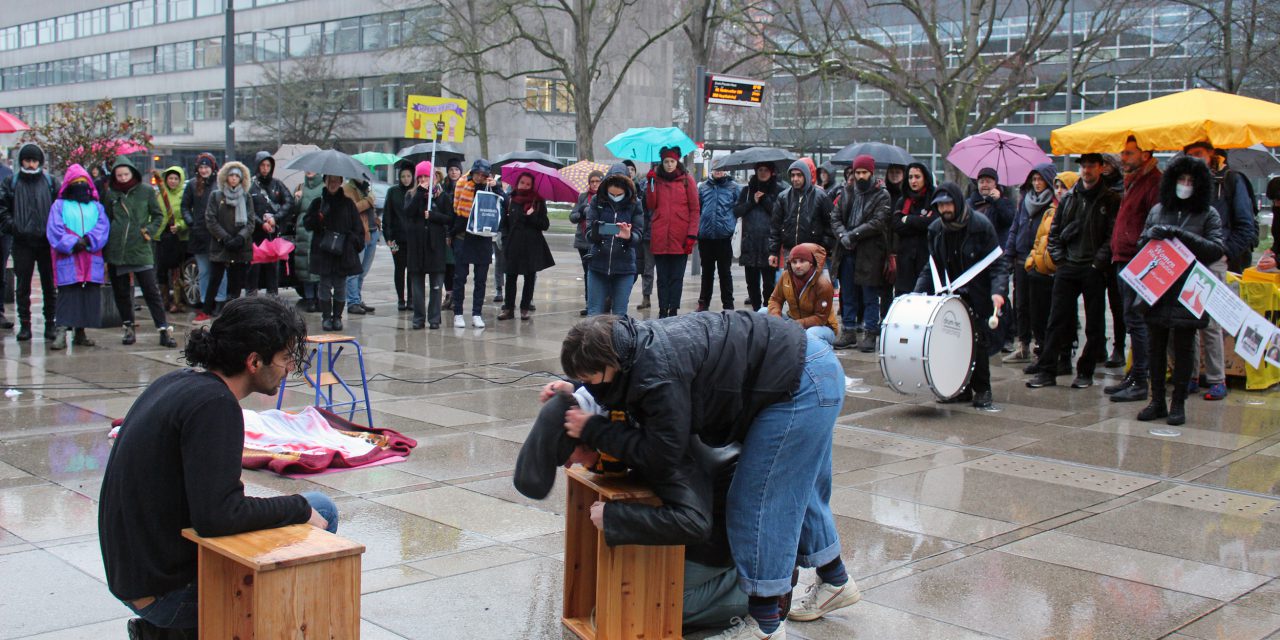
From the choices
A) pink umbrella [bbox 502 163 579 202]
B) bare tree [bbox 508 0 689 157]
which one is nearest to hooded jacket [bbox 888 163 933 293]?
pink umbrella [bbox 502 163 579 202]

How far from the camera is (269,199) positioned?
13914 mm

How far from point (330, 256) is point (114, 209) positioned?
2.28 m

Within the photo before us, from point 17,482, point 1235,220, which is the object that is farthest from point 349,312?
point 1235,220

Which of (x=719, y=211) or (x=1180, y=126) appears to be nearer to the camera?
(x=1180, y=126)

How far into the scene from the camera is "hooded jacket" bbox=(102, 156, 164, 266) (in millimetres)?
11125

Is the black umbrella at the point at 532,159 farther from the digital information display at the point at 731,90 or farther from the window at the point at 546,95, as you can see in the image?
the window at the point at 546,95

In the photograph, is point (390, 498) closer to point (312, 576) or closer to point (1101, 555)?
point (312, 576)

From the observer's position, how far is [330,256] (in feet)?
42.0

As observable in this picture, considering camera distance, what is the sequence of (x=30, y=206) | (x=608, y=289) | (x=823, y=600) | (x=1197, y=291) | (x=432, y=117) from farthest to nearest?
(x=432, y=117) < (x=608, y=289) < (x=30, y=206) < (x=1197, y=291) < (x=823, y=600)

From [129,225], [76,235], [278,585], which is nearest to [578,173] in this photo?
[129,225]

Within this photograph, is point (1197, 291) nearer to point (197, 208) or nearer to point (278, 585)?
point (278, 585)

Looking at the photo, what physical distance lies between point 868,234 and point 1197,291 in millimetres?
3882

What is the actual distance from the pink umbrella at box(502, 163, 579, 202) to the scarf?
3044mm

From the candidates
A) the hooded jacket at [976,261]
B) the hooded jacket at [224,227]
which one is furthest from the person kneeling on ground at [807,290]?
the hooded jacket at [224,227]
